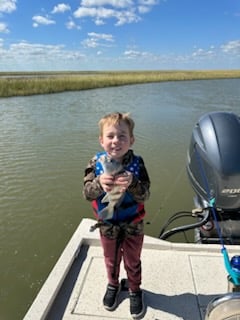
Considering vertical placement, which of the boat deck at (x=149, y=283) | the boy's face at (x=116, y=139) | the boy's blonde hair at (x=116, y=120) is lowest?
the boat deck at (x=149, y=283)

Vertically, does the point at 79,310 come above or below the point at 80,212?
above

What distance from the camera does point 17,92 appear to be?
66.0ft

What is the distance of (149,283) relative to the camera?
2.56m

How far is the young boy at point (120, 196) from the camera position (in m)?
1.95

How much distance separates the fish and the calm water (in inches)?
60.5

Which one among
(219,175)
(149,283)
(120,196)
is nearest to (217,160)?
(219,175)

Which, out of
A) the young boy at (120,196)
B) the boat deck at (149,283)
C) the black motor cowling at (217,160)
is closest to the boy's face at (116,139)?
the young boy at (120,196)

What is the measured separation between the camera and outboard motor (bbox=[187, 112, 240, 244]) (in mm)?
2857

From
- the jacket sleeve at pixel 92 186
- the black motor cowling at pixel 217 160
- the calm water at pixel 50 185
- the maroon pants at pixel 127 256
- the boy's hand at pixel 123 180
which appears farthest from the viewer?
the calm water at pixel 50 185

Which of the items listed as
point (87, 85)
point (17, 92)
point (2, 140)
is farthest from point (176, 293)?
point (87, 85)

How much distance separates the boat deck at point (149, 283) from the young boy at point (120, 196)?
14 cm

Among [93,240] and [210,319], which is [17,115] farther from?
[210,319]

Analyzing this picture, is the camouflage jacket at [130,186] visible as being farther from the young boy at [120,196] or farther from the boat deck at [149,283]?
the boat deck at [149,283]

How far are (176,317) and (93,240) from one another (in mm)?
995
